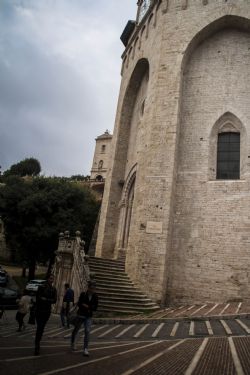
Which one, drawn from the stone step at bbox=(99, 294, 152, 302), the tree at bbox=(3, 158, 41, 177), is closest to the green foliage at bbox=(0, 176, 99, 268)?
the stone step at bbox=(99, 294, 152, 302)

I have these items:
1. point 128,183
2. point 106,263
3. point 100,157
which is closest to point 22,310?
point 106,263

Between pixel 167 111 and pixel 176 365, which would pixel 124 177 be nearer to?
pixel 167 111

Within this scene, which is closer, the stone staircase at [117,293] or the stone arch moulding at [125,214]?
the stone staircase at [117,293]

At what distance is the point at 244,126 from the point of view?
1551 centimetres

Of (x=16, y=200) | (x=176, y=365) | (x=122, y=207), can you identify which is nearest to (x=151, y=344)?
(x=176, y=365)

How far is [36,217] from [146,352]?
2164 centimetres

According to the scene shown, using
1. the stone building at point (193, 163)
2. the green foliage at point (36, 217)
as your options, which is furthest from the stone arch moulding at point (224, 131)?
the green foliage at point (36, 217)

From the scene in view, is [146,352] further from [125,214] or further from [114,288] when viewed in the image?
[125,214]

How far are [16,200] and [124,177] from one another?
10855mm

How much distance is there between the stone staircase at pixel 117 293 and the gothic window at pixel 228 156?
20.2ft

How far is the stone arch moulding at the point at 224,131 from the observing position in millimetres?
15430

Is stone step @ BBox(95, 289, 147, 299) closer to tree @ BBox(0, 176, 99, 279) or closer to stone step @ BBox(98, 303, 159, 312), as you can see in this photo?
stone step @ BBox(98, 303, 159, 312)

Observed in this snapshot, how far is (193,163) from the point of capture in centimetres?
1570

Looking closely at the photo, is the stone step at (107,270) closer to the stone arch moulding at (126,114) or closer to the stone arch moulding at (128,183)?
the stone arch moulding at (128,183)
